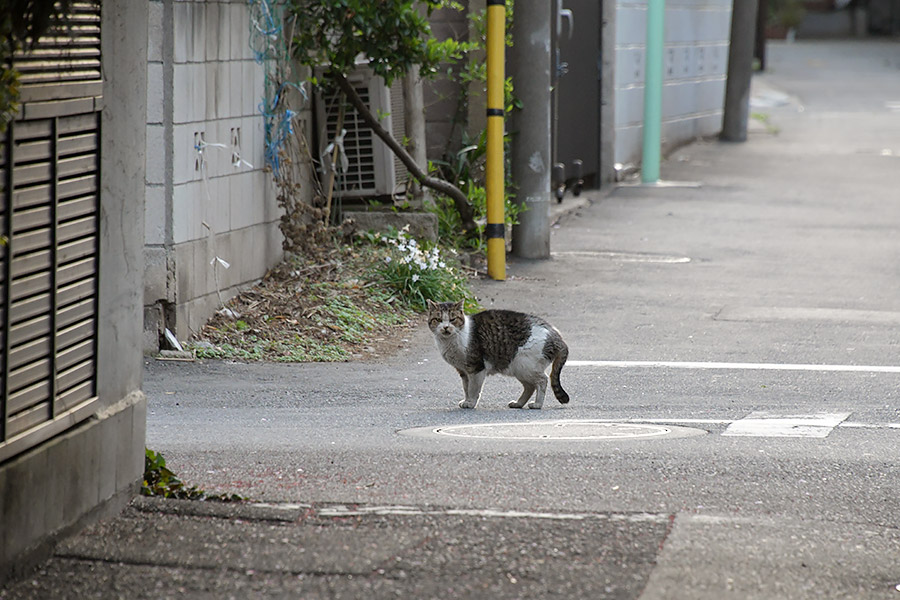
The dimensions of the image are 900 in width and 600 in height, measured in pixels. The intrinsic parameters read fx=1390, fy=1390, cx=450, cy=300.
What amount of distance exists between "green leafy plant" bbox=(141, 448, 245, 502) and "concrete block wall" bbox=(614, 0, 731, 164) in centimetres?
1487

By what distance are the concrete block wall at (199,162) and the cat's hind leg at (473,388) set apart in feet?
7.64

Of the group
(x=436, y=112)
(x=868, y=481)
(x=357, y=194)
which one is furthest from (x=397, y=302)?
(x=868, y=481)

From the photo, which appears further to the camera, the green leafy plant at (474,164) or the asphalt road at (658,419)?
the green leafy plant at (474,164)

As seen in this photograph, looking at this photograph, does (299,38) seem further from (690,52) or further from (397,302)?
(690,52)

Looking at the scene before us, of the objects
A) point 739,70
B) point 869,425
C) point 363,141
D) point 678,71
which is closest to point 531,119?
point 363,141

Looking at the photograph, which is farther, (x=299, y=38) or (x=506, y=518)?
(x=299, y=38)

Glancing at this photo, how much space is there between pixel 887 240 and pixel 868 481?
998 centimetres

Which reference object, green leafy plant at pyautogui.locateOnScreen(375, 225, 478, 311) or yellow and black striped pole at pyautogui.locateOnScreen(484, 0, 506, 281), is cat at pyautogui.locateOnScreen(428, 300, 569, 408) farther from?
yellow and black striped pole at pyautogui.locateOnScreen(484, 0, 506, 281)

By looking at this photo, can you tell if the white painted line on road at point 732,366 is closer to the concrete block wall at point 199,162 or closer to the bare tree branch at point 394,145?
the concrete block wall at point 199,162

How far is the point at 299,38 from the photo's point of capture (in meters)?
11.1

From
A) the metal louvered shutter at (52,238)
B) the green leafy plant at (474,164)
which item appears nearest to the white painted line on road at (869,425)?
the metal louvered shutter at (52,238)

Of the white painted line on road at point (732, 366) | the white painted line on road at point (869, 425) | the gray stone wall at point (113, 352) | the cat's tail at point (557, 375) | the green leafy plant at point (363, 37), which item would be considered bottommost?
the white painted line on road at point (732, 366)

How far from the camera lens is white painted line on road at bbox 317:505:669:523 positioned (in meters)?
5.03

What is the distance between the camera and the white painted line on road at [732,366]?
369 inches
